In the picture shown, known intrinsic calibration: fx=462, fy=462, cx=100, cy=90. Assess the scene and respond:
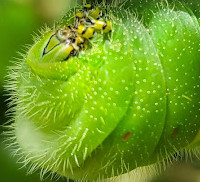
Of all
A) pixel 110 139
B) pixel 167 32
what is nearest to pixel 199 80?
pixel 167 32

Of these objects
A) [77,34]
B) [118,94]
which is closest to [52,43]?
[77,34]

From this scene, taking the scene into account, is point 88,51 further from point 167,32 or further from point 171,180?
point 171,180

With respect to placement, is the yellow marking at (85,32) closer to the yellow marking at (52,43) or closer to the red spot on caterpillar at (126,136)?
the yellow marking at (52,43)

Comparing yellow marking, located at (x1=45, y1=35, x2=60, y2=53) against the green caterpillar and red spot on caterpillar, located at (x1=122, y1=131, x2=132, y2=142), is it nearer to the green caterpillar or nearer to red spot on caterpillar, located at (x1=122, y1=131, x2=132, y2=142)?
the green caterpillar

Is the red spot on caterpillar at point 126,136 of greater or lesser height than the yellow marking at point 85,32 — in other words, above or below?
below

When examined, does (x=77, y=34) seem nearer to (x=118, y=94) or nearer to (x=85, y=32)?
(x=85, y=32)

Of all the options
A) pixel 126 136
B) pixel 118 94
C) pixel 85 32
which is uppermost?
pixel 85 32

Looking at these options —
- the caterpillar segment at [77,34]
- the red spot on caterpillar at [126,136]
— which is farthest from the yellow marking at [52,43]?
the red spot on caterpillar at [126,136]

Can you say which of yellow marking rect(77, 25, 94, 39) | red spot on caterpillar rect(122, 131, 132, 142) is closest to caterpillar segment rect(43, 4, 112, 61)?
yellow marking rect(77, 25, 94, 39)

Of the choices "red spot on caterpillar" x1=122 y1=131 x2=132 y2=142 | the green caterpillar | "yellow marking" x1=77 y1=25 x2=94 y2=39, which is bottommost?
"red spot on caterpillar" x1=122 y1=131 x2=132 y2=142
